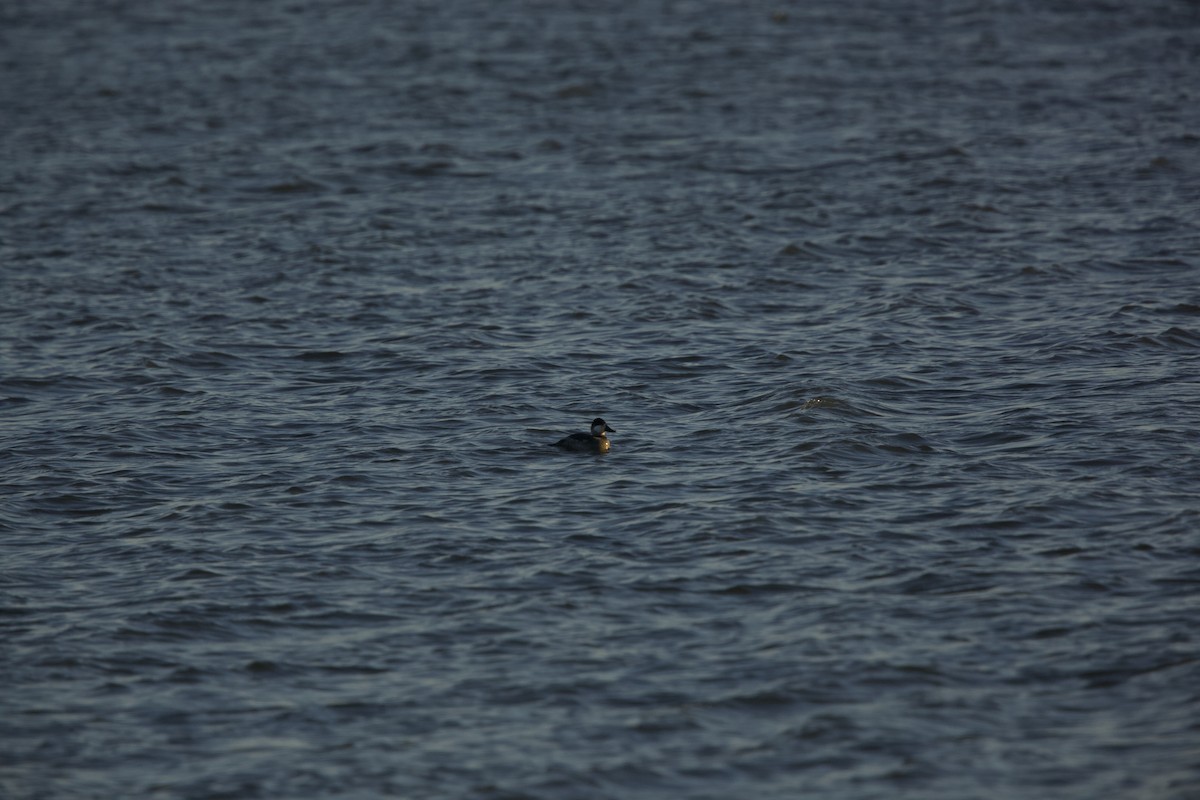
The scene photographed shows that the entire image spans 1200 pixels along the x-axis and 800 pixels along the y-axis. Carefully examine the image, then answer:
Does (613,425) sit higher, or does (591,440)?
(591,440)

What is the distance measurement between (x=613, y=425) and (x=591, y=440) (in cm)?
104

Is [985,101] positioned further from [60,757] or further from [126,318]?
[60,757]

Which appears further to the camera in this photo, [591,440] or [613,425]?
→ [613,425]

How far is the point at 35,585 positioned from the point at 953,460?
8.71m

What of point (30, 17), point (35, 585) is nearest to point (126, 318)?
point (35, 585)

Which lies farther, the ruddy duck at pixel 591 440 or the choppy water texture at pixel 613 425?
the ruddy duck at pixel 591 440

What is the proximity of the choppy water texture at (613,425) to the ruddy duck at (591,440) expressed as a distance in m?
0.14

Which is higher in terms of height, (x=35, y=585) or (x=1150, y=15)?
(x=1150, y=15)

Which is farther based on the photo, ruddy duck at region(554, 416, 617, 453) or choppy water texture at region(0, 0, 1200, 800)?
ruddy duck at region(554, 416, 617, 453)

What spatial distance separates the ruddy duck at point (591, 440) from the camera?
15.1m

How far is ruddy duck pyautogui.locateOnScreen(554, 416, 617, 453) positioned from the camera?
49.6 feet

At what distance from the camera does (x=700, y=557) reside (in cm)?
1279

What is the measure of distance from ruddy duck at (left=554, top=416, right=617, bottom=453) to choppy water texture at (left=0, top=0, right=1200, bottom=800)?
137 mm

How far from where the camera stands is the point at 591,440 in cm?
1516
